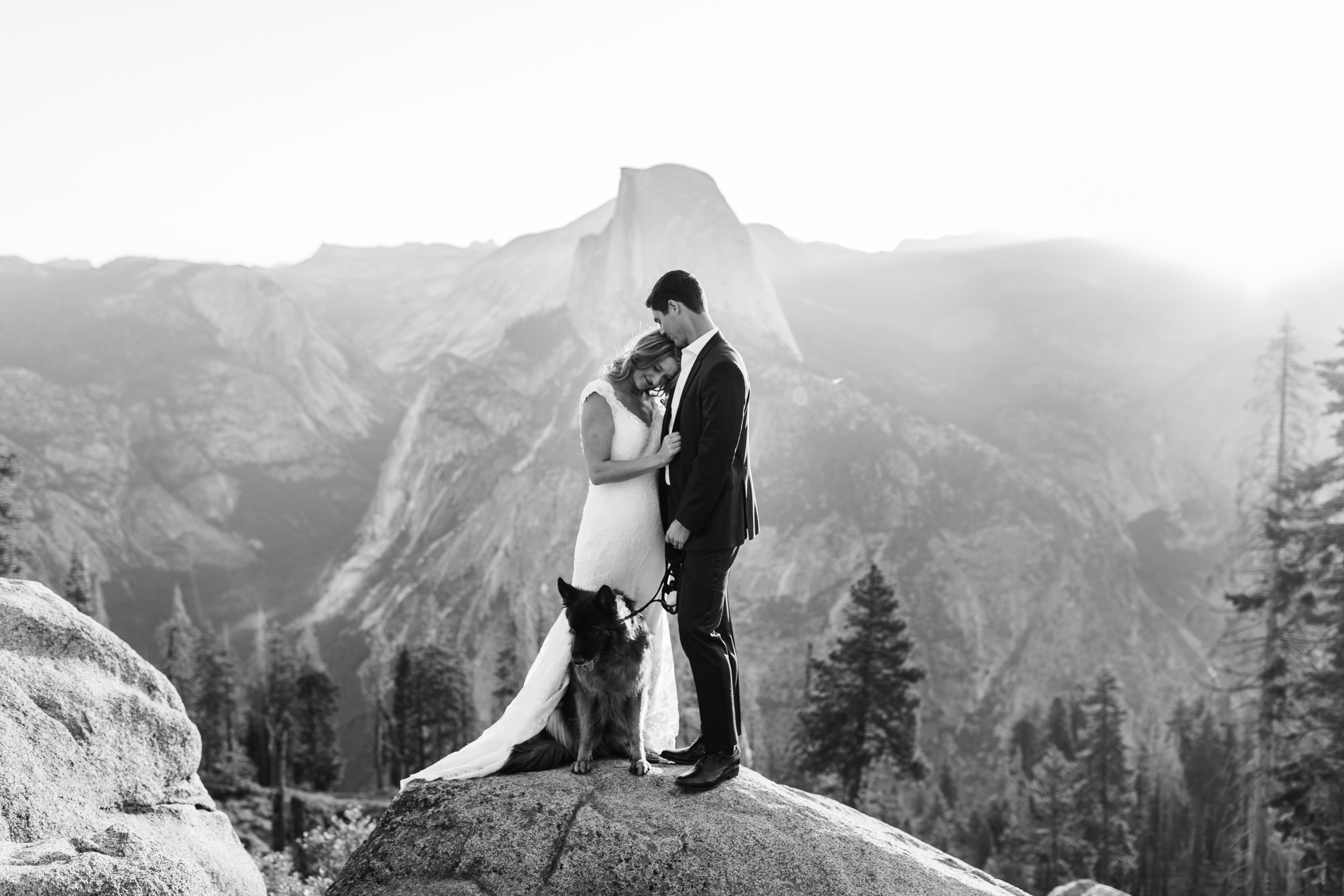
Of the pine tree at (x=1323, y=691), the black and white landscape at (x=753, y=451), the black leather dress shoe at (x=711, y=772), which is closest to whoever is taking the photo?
the black leather dress shoe at (x=711, y=772)

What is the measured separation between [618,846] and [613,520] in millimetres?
2244

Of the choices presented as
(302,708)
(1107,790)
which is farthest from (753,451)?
(1107,790)

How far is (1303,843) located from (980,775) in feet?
148

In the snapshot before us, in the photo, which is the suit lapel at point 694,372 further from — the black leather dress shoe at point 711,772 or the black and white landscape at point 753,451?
the black and white landscape at point 753,451

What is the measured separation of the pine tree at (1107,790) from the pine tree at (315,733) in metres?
41.3

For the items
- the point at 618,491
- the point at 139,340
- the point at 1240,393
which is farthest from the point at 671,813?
the point at 139,340

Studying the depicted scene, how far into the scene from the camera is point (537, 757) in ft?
20.4

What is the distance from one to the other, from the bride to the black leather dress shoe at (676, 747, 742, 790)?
0.86m

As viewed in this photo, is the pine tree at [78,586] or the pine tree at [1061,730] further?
the pine tree at [1061,730]

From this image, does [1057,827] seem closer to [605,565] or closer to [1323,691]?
[1323,691]

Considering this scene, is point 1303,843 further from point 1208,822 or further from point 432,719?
point 432,719

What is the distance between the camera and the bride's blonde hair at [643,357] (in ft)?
20.6

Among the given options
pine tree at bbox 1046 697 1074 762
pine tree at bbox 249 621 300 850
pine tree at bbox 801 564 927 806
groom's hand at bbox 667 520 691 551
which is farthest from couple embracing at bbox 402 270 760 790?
pine tree at bbox 1046 697 1074 762

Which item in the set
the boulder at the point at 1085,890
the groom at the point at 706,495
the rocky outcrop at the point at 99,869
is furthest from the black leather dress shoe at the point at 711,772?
the boulder at the point at 1085,890
